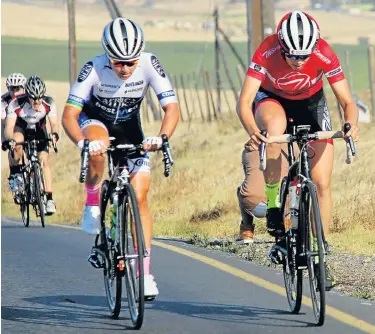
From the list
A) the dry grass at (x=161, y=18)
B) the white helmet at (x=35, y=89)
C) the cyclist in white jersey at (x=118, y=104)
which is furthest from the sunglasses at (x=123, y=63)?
the dry grass at (x=161, y=18)

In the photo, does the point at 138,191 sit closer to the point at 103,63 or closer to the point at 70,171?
the point at 103,63

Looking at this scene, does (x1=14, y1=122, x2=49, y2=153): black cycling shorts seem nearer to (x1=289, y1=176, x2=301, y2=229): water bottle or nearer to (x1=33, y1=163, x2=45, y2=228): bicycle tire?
(x1=33, y1=163, x2=45, y2=228): bicycle tire

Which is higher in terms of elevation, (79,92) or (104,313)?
(79,92)

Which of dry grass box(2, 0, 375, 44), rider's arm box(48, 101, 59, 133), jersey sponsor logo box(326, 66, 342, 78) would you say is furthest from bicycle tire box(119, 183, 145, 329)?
dry grass box(2, 0, 375, 44)

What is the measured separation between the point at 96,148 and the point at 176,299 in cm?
171

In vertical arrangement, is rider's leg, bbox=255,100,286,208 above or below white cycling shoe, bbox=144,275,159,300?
above

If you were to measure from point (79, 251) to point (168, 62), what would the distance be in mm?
67401

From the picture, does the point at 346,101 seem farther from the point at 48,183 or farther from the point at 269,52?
the point at 48,183

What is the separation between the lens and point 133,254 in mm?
8719

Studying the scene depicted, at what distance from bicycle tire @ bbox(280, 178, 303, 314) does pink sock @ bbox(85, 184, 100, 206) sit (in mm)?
1260

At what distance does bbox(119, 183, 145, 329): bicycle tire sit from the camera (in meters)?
8.48

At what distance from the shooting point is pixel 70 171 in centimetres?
3188

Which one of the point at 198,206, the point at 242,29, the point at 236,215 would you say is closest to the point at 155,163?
the point at 198,206

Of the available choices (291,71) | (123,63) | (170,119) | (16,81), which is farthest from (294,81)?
(16,81)
